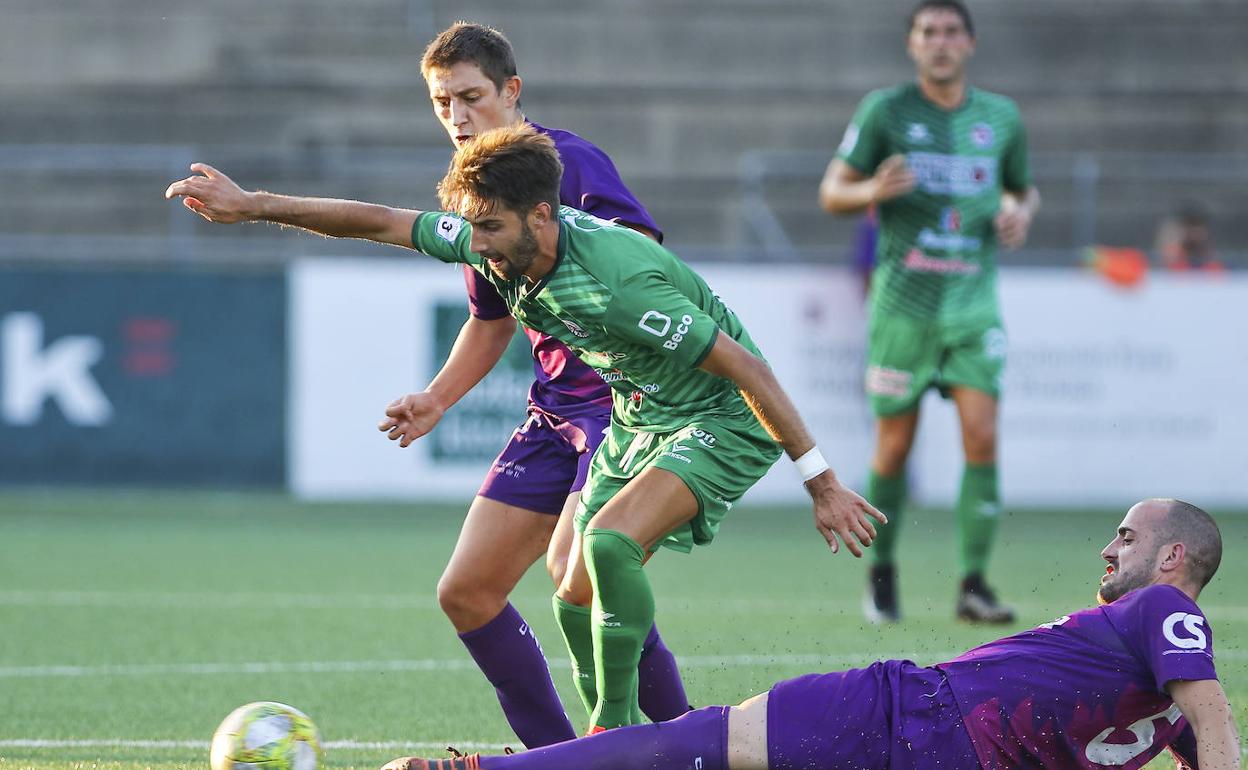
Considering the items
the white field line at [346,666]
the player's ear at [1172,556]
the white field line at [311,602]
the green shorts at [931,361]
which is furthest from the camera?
the white field line at [311,602]

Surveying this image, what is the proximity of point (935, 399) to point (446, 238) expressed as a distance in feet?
29.1

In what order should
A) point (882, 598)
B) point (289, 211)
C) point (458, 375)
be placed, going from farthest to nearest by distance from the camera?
point (882, 598) < point (458, 375) < point (289, 211)

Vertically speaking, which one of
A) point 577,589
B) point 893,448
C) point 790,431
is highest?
point 790,431

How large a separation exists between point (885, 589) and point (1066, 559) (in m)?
2.90

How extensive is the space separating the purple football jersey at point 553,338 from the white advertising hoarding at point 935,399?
744 centimetres

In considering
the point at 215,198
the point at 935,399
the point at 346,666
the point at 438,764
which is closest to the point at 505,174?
the point at 215,198

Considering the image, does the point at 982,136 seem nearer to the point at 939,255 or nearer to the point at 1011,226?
the point at 1011,226

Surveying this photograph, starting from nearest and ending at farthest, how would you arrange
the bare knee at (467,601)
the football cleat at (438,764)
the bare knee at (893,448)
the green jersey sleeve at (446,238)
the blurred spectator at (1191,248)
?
1. the football cleat at (438,764)
2. the green jersey sleeve at (446,238)
3. the bare knee at (467,601)
4. the bare knee at (893,448)
5. the blurred spectator at (1191,248)

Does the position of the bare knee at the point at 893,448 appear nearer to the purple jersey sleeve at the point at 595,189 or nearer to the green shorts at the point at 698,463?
the purple jersey sleeve at the point at 595,189

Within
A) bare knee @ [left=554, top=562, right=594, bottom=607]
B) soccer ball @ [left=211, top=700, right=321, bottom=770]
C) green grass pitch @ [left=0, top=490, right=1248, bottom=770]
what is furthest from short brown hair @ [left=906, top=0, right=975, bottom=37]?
soccer ball @ [left=211, top=700, right=321, bottom=770]

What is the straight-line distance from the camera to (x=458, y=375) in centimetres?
512

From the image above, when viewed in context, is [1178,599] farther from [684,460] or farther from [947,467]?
[947,467]

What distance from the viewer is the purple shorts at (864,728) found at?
4.02 metres

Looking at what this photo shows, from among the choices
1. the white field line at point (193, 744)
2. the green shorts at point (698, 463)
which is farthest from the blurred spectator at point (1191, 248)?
the green shorts at point (698, 463)
